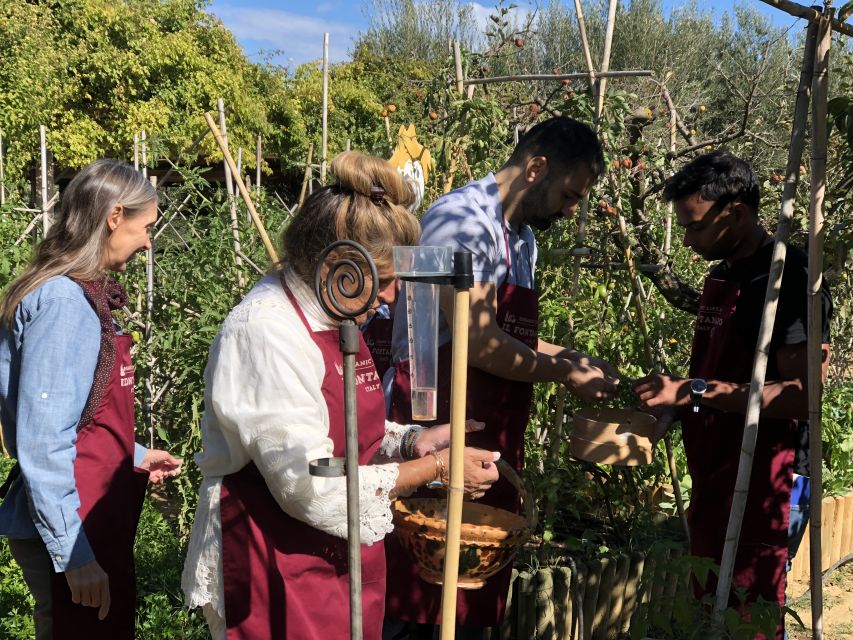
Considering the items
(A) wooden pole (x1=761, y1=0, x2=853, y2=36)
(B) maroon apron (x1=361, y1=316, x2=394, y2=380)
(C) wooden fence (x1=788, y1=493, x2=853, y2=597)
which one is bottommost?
(C) wooden fence (x1=788, y1=493, x2=853, y2=597)

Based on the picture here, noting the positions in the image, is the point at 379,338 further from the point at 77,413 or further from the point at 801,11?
the point at 801,11

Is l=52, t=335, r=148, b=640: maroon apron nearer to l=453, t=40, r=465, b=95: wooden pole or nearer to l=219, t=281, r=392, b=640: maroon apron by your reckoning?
l=219, t=281, r=392, b=640: maroon apron

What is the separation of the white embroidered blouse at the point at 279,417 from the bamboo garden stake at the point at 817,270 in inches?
36.7

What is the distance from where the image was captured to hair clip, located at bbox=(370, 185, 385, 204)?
63.2 inches

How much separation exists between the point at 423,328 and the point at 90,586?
1037 mm

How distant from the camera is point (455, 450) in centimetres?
128

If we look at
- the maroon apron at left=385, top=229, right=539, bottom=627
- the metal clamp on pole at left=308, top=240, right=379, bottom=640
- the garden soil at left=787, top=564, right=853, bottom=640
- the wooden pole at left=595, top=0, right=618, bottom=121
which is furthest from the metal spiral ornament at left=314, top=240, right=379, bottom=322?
the garden soil at left=787, top=564, right=853, bottom=640

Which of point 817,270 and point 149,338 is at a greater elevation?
point 817,270

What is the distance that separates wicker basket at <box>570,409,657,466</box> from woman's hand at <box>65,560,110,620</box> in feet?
4.49

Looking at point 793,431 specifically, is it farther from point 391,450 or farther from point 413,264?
point 413,264

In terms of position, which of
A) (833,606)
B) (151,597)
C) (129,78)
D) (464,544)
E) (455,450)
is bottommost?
(833,606)

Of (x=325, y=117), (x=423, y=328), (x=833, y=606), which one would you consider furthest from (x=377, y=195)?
(x=833, y=606)

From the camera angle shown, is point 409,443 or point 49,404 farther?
point 409,443

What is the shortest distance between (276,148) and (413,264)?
1886cm
